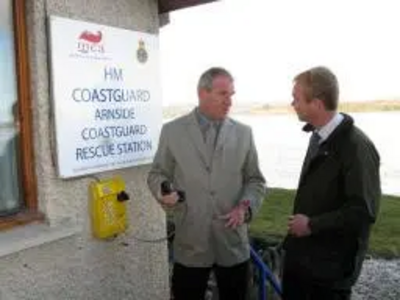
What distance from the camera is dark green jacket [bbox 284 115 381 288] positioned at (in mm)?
2635

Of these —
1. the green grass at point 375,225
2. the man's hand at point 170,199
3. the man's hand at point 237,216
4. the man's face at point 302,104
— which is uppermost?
the man's face at point 302,104

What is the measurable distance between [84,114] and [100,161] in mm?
288

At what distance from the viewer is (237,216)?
10.2 feet

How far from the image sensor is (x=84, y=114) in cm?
306

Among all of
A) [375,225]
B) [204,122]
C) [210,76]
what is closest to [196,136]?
[204,122]

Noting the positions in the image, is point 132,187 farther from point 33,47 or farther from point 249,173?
point 33,47

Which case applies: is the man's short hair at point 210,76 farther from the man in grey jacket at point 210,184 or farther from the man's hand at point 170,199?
the man's hand at point 170,199

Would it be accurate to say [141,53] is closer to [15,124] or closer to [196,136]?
[196,136]

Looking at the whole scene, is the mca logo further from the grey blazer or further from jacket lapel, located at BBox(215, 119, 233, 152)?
jacket lapel, located at BBox(215, 119, 233, 152)

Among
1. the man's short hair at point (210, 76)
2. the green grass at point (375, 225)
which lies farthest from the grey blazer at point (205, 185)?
the green grass at point (375, 225)

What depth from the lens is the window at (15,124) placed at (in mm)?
2771

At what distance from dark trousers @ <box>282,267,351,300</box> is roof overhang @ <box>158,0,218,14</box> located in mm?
1747

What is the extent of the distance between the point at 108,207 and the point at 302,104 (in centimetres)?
121

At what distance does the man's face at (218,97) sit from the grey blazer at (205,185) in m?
0.11
